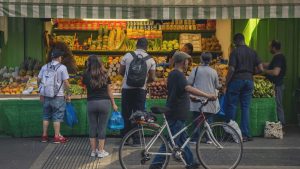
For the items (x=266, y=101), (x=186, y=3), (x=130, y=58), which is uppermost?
(x=186, y=3)

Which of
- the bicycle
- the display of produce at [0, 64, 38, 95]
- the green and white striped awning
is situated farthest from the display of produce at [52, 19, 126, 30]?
the bicycle

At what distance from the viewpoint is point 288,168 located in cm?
951

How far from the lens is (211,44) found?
577 inches

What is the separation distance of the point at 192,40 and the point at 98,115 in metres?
5.24

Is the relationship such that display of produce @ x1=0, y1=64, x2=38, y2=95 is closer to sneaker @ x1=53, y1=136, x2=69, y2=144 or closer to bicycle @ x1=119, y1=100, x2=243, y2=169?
sneaker @ x1=53, y1=136, x2=69, y2=144

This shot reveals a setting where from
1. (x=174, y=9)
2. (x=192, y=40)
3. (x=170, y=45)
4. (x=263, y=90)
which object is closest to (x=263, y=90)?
(x=263, y=90)

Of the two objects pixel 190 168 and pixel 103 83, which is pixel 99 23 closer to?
pixel 103 83

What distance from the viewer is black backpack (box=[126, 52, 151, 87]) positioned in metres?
10.5

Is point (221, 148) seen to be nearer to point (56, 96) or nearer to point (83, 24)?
point (56, 96)

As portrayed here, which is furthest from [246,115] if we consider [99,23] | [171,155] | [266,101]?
[99,23]

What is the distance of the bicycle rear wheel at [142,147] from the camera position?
866 centimetres

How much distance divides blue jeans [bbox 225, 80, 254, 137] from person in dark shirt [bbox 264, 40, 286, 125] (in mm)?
837

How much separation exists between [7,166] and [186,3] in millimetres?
4458

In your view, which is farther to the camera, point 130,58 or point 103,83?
point 130,58
